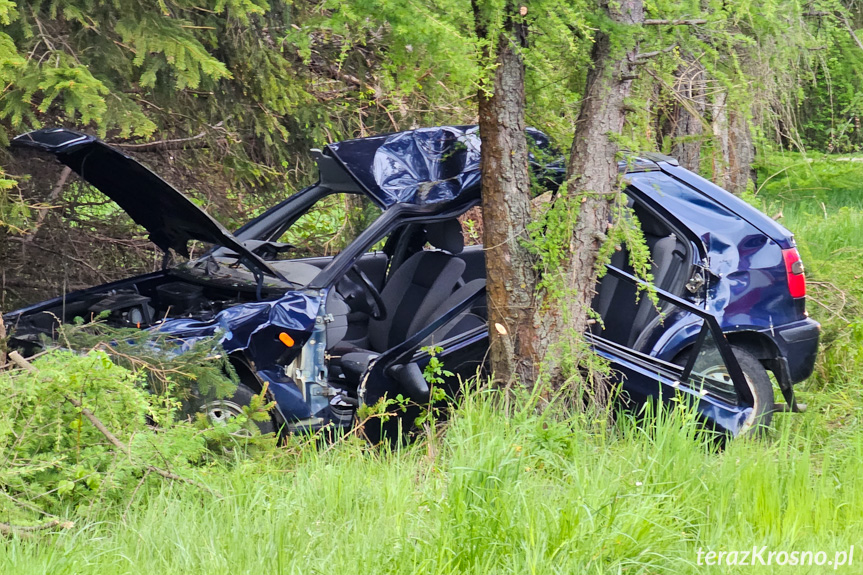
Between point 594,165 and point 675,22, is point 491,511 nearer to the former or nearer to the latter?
point 594,165

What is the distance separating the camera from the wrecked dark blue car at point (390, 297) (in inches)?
173

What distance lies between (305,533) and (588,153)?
250cm

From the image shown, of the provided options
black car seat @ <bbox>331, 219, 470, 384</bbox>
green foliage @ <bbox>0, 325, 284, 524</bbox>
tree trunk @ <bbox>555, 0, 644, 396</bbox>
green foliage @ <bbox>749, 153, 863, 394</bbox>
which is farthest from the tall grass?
green foliage @ <bbox>749, 153, 863, 394</bbox>

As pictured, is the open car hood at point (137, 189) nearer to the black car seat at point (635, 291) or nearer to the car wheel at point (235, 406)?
the car wheel at point (235, 406)

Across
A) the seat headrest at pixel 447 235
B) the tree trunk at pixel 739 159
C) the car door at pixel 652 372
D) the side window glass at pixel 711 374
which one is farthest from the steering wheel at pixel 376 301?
the tree trunk at pixel 739 159

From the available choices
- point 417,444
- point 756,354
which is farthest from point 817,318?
point 417,444

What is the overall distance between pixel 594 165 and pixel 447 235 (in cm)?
114

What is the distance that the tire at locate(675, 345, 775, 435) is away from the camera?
4.34 metres

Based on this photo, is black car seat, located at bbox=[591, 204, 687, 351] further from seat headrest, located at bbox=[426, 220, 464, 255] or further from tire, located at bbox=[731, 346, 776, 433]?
seat headrest, located at bbox=[426, 220, 464, 255]

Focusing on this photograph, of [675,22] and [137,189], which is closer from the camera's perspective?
[675,22]

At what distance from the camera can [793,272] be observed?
5.14 m

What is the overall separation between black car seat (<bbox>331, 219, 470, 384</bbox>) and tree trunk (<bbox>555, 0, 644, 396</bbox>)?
0.97 metres

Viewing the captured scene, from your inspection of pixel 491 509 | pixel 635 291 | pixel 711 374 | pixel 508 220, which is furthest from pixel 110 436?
pixel 635 291

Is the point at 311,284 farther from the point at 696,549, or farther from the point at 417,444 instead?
the point at 696,549
